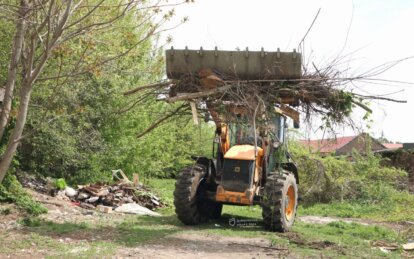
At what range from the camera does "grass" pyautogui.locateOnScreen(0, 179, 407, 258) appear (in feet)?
28.3

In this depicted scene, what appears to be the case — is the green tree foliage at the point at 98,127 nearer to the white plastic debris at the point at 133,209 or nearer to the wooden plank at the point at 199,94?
the wooden plank at the point at 199,94

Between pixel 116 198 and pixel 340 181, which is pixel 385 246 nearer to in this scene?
pixel 116 198

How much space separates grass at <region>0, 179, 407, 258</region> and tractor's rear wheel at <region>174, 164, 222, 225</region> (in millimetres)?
256

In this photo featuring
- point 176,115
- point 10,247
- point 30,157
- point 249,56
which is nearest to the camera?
point 10,247

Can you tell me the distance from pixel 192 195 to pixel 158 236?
1434mm

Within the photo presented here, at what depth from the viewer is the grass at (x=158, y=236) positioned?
8628 millimetres

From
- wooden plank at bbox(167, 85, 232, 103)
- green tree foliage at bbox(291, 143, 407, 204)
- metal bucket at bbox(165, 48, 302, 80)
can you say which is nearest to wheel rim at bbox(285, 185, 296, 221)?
metal bucket at bbox(165, 48, 302, 80)

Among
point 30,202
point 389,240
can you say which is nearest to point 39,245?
point 30,202

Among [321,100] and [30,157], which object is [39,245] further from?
[30,157]

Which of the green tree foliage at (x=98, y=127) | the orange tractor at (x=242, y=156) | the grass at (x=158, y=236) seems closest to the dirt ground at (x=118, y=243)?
the grass at (x=158, y=236)

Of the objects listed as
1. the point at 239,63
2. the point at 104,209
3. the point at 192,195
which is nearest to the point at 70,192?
the point at 104,209

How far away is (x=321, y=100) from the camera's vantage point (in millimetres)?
10195

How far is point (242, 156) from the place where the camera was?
1130 centimetres

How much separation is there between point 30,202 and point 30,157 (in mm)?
4798
